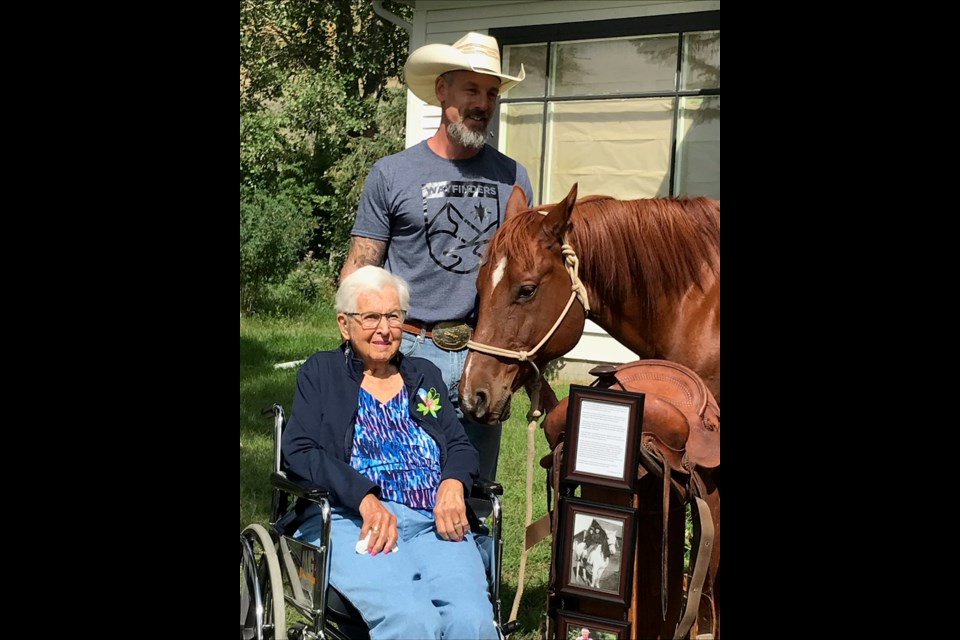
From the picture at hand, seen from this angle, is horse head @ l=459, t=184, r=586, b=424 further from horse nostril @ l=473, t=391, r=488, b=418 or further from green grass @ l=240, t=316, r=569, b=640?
green grass @ l=240, t=316, r=569, b=640

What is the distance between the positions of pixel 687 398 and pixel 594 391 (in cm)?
30

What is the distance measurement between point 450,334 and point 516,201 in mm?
508

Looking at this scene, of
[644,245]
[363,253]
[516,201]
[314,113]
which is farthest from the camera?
[314,113]

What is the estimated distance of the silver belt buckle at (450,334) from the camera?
306 centimetres

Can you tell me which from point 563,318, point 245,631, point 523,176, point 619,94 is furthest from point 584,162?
point 245,631

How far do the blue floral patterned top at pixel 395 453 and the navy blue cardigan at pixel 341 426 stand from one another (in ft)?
0.08

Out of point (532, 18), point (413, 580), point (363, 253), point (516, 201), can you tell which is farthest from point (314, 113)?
point (413, 580)

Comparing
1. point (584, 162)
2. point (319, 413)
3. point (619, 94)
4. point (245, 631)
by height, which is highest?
point (619, 94)

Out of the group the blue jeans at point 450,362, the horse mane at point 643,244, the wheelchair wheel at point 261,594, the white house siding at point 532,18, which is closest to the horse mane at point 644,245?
the horse mane at point 643,244

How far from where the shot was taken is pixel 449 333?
3.06m

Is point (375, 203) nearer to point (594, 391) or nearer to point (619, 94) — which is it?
point (594, 391)

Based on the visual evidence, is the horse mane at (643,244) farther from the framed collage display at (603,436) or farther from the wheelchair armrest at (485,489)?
the wheelchair armrest at (485,489)

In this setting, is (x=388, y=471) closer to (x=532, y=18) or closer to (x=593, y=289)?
(x=593, y=289)

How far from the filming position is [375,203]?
3.12 m
